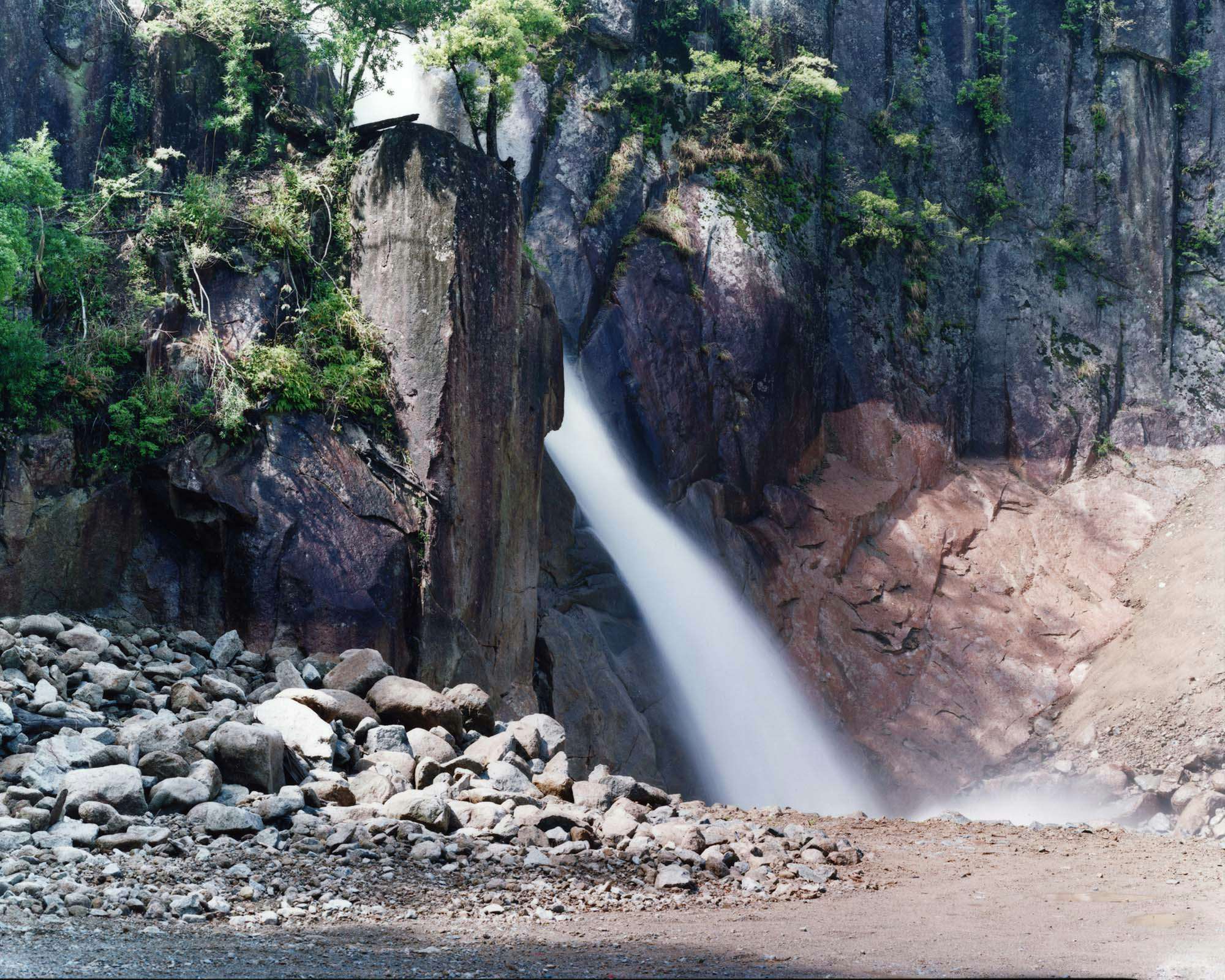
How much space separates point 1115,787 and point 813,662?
5359 millimetres

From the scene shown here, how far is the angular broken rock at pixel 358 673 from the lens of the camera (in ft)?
32.8

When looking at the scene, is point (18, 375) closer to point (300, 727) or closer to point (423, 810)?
point (300, 727)

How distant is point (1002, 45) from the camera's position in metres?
26.1

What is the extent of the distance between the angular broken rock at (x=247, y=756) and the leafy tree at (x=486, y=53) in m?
9.71

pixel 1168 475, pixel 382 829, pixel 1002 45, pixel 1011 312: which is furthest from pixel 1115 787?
pixel 1002 45

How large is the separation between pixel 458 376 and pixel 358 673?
4.14 metres

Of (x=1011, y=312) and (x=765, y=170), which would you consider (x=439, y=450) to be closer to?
(x=765, y=170)

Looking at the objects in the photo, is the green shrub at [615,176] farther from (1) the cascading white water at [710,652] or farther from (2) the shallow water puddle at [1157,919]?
(2) the shallow water puddle at [1157,919]

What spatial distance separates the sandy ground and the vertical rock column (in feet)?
17.3

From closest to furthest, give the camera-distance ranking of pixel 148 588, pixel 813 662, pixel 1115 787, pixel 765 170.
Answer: pixel 148 588 → pixel 1115 787 → pixel 813 662 → pixel 765 170

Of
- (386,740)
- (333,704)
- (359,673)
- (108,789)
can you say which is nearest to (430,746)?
(386,740)

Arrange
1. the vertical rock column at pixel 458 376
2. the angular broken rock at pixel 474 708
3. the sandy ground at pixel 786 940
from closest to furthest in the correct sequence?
1. the sandy ground at pixel 786 940
2. the angular broken rock at pixel 474 708
3. the vertical rock column at pixel 458 376

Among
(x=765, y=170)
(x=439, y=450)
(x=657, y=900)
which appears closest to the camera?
(x=657, y=900)

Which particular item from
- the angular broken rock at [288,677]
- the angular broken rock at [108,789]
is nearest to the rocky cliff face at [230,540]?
the angular broken rock at [288,677]
